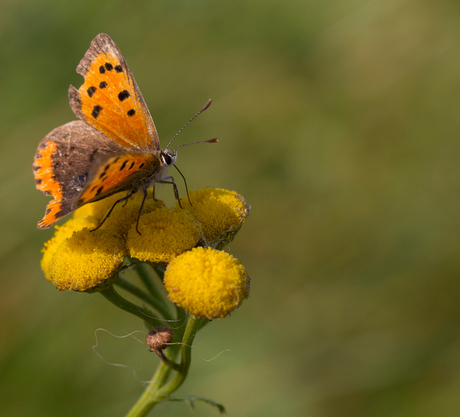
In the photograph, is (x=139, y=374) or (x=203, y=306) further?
(x=139, y=374)

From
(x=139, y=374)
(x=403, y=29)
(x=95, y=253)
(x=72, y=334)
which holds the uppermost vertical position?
(x=403, y=29)

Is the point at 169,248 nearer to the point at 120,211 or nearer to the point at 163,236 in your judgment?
the point at 163,236

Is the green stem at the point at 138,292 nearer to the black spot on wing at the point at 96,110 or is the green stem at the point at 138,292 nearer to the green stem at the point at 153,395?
the green stem at the point at 153,395

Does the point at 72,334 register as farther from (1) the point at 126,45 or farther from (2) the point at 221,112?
(1) the point at 126,45

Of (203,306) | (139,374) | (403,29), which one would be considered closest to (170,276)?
(203,306)

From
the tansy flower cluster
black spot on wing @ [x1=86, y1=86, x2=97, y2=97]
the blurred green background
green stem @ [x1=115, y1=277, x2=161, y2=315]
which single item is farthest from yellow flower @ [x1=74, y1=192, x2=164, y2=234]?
the blurred green background

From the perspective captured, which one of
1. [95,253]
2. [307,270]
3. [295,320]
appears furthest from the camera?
[307,270]

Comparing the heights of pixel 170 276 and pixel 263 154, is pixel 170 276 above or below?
below
